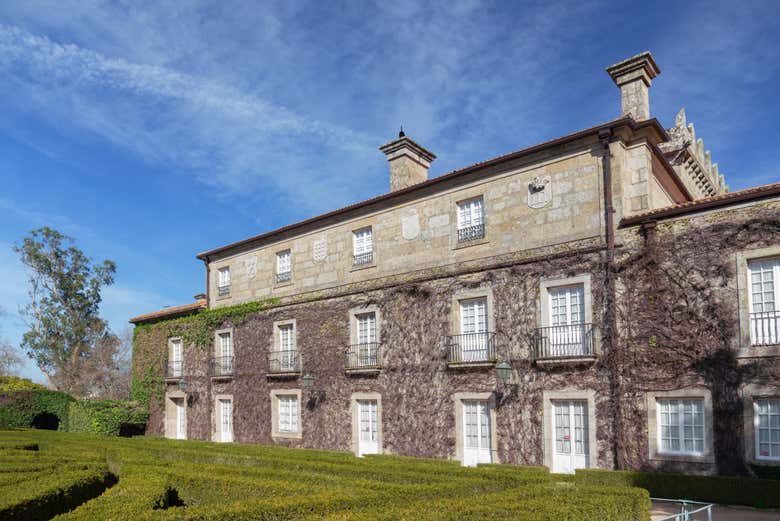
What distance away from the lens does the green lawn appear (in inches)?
284

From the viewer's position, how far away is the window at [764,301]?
12.1 metres

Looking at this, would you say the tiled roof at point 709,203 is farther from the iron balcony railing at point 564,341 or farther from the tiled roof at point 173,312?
the tiled roof at point 173,312

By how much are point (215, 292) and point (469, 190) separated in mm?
12636

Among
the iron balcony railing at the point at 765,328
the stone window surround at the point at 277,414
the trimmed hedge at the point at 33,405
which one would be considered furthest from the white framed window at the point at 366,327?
the trimmed hedge at the point at 33,405

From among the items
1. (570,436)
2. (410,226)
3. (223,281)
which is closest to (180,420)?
(223,281)

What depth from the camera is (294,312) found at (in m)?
21.7

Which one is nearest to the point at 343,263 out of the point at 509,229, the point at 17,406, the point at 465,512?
the point at 509,229

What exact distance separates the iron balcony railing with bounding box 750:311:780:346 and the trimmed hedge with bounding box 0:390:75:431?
1053 inches

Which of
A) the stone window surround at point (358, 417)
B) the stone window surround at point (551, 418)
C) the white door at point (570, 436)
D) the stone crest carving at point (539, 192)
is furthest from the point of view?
the stone window surround at point (358, 417)

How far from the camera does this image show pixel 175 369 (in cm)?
2664

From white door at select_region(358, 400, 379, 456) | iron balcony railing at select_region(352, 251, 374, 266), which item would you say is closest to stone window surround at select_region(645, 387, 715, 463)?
white door at select_region(358, 400, 379, 456)

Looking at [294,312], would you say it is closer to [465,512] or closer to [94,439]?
[94,439]

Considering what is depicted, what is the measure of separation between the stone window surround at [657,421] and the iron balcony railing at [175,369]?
61.3ft

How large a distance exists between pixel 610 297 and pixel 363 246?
27.0ft
